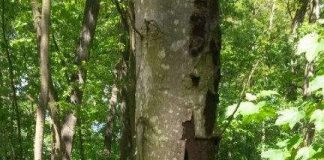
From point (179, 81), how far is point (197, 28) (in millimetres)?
184

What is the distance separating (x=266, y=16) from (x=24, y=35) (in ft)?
54.1

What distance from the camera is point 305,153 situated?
208 centimetres

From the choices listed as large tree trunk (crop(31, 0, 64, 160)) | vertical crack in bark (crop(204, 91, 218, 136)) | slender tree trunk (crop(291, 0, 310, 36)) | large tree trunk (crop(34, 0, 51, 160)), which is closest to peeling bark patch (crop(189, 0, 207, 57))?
vertical crack in bark (crop(204, 91, 218, 136))

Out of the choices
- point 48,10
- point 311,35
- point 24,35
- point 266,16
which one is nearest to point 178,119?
point 311,35

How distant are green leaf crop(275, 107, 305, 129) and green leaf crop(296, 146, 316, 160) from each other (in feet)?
0.48

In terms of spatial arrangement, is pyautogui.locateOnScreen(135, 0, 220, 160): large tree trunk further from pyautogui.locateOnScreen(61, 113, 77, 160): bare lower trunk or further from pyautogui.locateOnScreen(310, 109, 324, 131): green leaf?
pyautogui.locateOnScreen(61, 113, 77, 160): bare lower trunk

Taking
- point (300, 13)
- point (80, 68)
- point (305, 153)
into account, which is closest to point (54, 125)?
point (80, 68)

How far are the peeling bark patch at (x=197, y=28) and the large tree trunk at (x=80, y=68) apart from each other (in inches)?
362

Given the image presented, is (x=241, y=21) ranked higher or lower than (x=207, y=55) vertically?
higher

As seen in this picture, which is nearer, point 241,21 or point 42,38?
point 42,38

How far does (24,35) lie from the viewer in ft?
39.8

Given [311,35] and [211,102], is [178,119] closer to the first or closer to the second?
[211,102]

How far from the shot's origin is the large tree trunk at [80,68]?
10.9 m

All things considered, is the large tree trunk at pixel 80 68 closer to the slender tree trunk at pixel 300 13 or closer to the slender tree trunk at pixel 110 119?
the slender tree trunk at pixel 110 119
